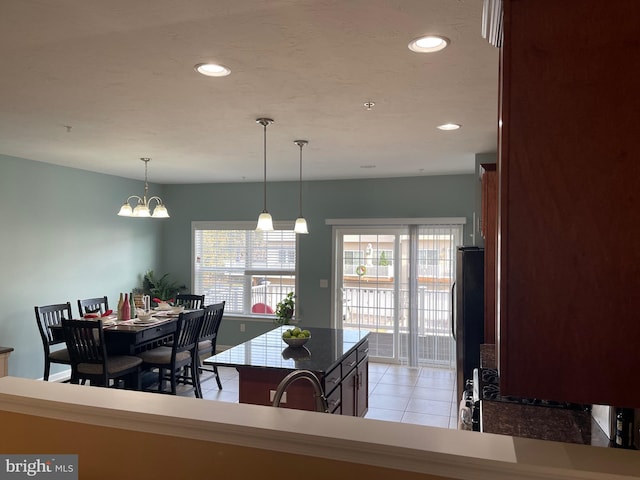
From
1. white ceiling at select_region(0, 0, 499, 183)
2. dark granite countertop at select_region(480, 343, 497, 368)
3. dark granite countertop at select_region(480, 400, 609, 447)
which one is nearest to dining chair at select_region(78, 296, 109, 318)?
white ceiling at select_region(0, 0, 499, 183)

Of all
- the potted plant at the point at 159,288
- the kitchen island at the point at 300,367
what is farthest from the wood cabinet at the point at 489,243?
the potted plant at the point at 159,288

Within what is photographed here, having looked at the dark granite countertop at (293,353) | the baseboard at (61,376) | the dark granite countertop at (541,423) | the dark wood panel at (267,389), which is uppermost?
the dark granite countertop at (293,353)

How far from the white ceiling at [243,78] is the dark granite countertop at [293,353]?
169 cm

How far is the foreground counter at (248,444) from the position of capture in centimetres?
118

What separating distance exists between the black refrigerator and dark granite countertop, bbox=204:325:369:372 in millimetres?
867

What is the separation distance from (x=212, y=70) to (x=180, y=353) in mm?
3331

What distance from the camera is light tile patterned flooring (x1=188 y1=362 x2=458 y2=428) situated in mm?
→ 4629

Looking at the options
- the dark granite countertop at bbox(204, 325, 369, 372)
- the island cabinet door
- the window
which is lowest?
the island cabinet door

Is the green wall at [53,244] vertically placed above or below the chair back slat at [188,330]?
above

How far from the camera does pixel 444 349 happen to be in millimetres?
6254

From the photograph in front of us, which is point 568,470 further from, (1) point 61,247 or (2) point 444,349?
(1) point 61,247

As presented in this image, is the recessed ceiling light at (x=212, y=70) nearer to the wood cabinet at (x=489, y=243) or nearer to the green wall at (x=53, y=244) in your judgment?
the wood cabinet at (x=489, y=243)

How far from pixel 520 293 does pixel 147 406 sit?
1.21 meters

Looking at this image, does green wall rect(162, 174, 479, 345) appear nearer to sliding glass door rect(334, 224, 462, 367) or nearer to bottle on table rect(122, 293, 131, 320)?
sliding glass door rect(334, 224, 462, 367)
